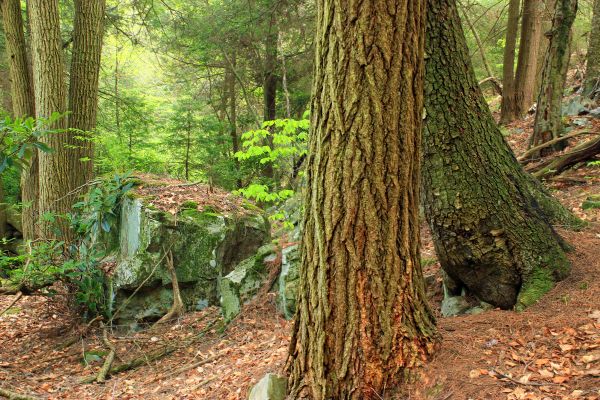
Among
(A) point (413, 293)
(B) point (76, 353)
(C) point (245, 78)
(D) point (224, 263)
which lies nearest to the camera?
(A) point (413, 293)

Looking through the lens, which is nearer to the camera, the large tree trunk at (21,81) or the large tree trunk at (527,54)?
the large tree trunk at (21,81)

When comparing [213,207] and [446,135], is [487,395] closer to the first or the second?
[446,135]

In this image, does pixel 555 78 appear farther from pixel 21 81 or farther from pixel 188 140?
pixel 21 81

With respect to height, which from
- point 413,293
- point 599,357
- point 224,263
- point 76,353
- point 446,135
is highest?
point 446,135

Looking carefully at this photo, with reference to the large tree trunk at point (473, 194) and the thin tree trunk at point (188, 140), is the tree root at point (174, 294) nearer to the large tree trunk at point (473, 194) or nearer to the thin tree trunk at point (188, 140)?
the large tree trunk at point (473, 194)

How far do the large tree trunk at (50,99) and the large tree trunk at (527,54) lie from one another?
975cm

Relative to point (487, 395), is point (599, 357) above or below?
above

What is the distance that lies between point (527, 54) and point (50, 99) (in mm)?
10290

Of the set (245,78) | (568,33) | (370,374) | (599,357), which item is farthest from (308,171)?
(245,78)

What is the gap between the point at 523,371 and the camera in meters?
2.70

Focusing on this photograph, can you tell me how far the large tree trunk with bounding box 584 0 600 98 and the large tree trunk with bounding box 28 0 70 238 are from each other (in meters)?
9.75

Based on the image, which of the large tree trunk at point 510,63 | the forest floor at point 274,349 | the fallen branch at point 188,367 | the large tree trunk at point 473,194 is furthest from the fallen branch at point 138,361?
the large tree trunk at point 510,63

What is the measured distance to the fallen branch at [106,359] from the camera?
16.7 feet

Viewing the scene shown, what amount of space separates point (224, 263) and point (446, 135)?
14.3 feet
